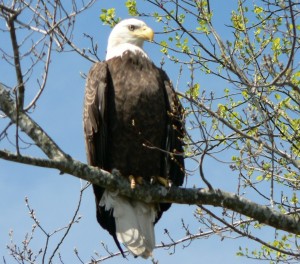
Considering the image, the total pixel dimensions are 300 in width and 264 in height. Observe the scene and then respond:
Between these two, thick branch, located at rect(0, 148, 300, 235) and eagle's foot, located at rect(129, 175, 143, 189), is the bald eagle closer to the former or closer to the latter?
eagle's foot, located at rect(129, 175, 143, 189)

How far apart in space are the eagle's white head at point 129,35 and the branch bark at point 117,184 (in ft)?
5.42

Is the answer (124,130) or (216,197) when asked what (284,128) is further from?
→ (216,197)

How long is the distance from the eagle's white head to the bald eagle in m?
0.52

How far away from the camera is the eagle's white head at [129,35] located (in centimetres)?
682

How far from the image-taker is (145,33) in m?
6.96

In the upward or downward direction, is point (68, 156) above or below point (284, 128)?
below

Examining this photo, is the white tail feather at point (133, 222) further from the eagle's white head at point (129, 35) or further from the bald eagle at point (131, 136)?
the eagle's white head at point (129, 35)

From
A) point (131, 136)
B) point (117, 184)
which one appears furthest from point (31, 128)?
point (131, 136)

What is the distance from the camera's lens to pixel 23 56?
4801mm

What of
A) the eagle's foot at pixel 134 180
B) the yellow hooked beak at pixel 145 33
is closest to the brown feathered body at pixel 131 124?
the eagle's foot at pixel 134 180

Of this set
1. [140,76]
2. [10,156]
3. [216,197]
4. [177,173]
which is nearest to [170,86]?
[140,76]

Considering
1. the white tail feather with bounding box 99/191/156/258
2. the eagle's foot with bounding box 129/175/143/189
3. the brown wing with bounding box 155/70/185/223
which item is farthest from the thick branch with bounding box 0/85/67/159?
the brown wing with bounding box 155/70/185/223

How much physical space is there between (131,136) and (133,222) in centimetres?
70

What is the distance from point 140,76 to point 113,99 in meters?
0.29
